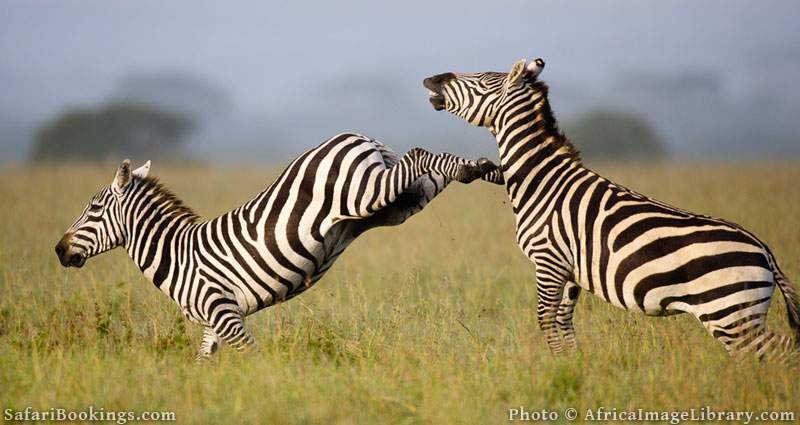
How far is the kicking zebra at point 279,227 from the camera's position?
6629mm

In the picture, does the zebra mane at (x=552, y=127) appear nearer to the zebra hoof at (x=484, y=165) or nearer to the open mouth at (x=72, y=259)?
the zebra hoof at (x=484, y=165)

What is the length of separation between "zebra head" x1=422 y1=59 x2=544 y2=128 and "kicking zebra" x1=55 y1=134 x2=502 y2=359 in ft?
1.77

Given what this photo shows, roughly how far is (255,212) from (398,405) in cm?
202

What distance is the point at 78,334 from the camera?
7730 mm

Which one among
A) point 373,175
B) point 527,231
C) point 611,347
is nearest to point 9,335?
point 373,175

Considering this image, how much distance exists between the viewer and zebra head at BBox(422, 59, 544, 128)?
22.9 feet

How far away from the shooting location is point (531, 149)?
6.95 m

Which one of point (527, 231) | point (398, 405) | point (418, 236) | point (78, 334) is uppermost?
point (418, 236)

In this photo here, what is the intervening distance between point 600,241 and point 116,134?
181 feet

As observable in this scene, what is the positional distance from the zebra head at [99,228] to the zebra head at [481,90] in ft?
7.89

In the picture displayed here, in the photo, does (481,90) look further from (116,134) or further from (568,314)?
(116,134)

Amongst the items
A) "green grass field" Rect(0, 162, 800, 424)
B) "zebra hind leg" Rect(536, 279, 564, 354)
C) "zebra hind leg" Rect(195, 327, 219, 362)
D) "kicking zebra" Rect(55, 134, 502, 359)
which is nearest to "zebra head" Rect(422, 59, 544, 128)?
"kicking zebra" Rect(55, 134, 502, 359)

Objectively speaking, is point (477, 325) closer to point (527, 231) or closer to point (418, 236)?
point (527, 231)

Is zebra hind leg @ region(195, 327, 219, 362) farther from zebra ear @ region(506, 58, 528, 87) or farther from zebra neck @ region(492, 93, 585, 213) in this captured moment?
zebra ear @ region(506, 58, 528, 87)
